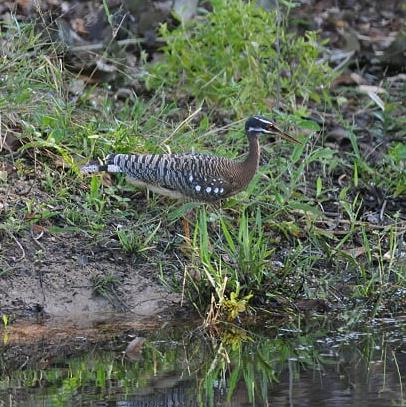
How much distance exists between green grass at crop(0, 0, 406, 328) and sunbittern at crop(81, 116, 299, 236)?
0.15 meters

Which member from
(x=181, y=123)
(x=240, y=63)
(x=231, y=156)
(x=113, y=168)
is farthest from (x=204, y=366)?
(x=240, y=63)

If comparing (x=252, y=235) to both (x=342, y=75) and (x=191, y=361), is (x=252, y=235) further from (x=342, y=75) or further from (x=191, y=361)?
(x=342, y=75)

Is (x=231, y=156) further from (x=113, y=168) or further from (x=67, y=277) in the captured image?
(x=67, y=277)

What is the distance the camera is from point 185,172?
8.36 m

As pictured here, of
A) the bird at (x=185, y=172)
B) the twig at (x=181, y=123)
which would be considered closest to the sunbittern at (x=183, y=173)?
the bird at (x=185, y=172)

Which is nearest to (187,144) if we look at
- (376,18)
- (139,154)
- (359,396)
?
(139,154)

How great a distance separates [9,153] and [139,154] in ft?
3.15

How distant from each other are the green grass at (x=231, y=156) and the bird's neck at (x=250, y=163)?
21cm

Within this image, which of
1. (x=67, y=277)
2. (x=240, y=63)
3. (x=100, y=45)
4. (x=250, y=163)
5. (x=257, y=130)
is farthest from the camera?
(x=100, y=45)

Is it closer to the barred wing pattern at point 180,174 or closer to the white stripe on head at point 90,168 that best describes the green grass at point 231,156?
the white stripe on head at point 90,168

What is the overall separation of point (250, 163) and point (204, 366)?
2241 millimetres

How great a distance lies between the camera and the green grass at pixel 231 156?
7.95 m

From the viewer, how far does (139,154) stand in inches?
337

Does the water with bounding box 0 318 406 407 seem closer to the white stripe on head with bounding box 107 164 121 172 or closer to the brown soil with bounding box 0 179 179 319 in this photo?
the brown soil with bounding box 0 179 179 319
